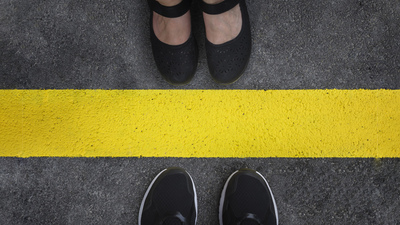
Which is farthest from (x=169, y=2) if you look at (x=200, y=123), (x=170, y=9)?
(x=200, y=123)

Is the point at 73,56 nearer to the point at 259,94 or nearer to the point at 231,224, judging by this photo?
the point at 259,94

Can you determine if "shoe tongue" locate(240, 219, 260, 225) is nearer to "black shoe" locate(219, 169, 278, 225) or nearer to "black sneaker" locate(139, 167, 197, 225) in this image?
"black shoe" locate(219, 169, 278, 225)

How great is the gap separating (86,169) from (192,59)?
809mm

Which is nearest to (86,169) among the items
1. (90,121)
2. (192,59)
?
(90,121)

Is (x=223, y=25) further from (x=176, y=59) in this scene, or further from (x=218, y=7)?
(x=176, y=59)

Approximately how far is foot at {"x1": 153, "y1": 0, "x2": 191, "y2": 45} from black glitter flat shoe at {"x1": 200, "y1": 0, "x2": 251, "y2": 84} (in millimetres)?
124

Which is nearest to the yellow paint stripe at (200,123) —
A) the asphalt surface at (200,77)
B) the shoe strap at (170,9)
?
the asphalt surface at (200,77)

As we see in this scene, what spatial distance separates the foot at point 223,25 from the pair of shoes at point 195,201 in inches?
27.1

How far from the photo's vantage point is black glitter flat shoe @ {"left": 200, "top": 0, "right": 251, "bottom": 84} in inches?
49.2

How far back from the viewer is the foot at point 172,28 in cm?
121

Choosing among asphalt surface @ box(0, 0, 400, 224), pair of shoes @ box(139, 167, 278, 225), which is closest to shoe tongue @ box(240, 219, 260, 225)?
pair of shoes @ box(139, 167, 278, 225)

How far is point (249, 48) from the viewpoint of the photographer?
1308 millimetres

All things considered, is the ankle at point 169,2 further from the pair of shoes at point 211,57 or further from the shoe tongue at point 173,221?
the shoe tongue at point 173,221

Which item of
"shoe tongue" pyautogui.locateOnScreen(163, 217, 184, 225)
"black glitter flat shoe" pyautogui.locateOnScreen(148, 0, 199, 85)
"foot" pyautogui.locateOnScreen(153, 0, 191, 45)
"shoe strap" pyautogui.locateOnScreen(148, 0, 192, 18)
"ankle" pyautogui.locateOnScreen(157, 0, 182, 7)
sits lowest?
"shoe tongue" pyautogui.locateOnScreen(163, 217, 184, 225)
